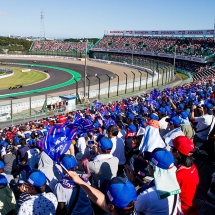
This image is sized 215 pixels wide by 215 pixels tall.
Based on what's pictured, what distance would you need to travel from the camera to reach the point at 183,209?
155 inches

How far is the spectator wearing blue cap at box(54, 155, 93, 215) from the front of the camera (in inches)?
143

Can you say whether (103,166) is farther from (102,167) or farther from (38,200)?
(38,200)

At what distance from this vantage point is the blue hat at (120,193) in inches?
108

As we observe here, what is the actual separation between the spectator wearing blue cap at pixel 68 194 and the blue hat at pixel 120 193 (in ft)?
3.05

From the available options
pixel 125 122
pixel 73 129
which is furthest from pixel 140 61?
pixel 73 129

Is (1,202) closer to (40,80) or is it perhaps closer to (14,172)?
(14,172)

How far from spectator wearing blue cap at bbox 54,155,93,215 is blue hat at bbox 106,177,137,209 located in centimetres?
93

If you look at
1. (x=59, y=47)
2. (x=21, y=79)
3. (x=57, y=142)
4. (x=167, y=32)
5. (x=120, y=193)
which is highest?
(x=167, y=32)

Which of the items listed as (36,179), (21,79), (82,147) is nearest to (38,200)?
(36,179)

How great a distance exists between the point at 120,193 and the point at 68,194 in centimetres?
115

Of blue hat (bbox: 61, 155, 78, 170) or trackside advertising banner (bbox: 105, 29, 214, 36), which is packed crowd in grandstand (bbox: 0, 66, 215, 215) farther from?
trackside advertising banner (bbox: 105, 29, 214, 36)

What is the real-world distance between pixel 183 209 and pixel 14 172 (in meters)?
4.74

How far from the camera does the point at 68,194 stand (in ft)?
12.1

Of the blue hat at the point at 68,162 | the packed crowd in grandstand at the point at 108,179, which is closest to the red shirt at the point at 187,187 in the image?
the packed crowd in grandstand at the point at 108,179
